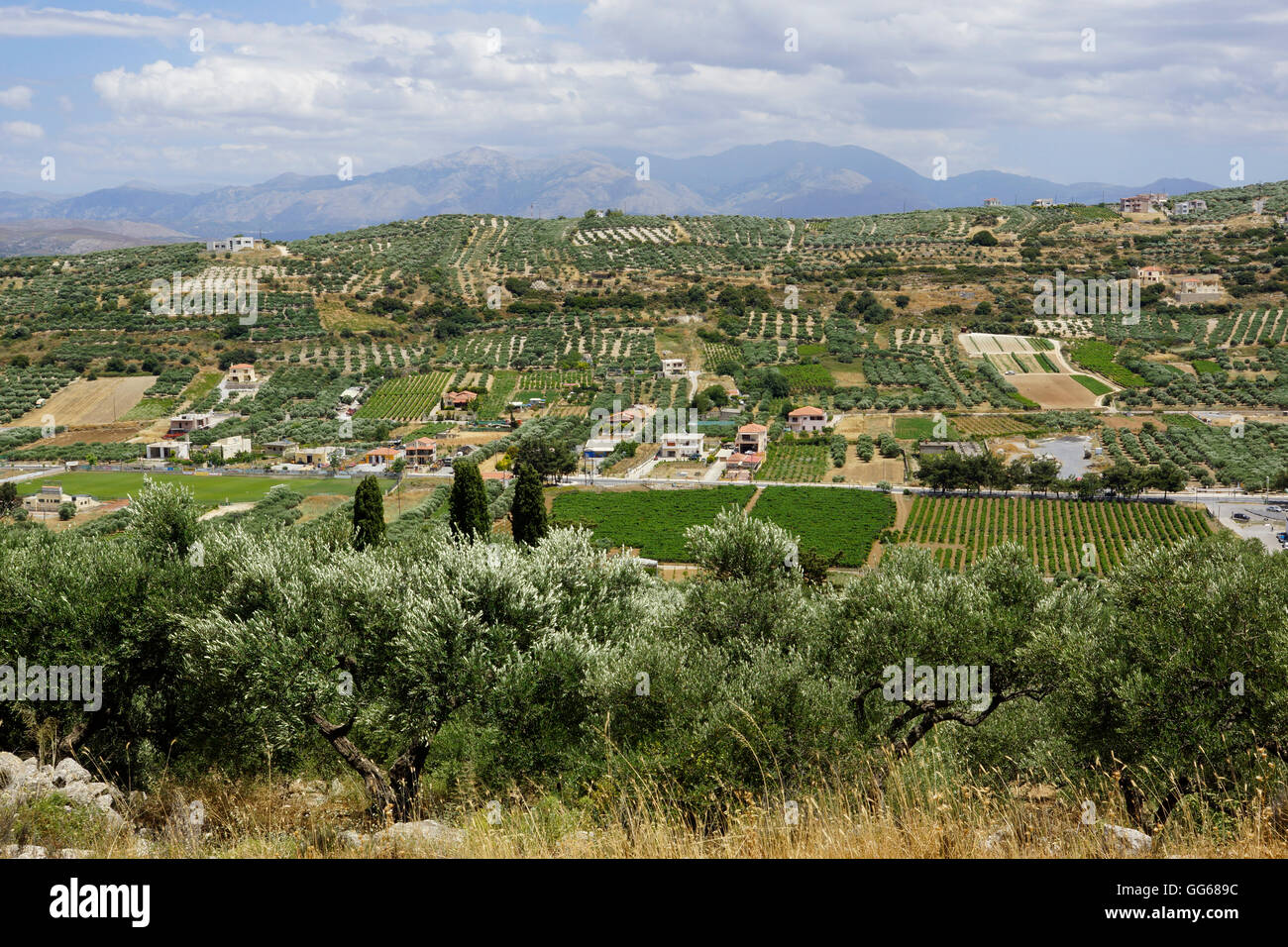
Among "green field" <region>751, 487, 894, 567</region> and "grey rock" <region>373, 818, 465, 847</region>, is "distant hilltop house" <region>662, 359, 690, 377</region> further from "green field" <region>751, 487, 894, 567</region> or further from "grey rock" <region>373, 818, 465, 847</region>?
"grey rock" <region>373, 818, 465, 847</region>

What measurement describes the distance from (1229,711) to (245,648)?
11153 millimetres

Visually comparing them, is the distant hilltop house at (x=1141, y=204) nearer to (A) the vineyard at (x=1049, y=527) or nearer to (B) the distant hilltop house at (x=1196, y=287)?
(B) the distant hilltop house at (x=1196, y=287)

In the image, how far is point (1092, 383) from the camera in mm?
81125

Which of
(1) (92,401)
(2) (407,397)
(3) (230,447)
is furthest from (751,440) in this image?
(1) (92,401)

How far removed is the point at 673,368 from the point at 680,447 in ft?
64.1

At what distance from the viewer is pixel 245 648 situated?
10836 millimetres

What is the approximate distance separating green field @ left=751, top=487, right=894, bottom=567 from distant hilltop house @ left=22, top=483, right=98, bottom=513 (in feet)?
127

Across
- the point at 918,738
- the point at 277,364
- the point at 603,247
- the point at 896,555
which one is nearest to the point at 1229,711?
the point at 918,738

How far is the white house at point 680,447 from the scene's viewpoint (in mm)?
69375

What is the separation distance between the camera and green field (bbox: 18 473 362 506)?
181 feet

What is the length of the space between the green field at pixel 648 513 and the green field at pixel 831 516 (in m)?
2.42

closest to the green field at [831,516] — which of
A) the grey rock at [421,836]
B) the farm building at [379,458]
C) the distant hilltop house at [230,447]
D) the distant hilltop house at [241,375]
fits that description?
the farm building at [379,458]

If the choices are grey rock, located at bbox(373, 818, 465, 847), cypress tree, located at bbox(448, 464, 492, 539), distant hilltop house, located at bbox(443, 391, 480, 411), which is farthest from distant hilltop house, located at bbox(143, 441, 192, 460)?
grey rock, located at bbox(373, 818, 465, 847)

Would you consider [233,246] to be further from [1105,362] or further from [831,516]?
[1105,362]
